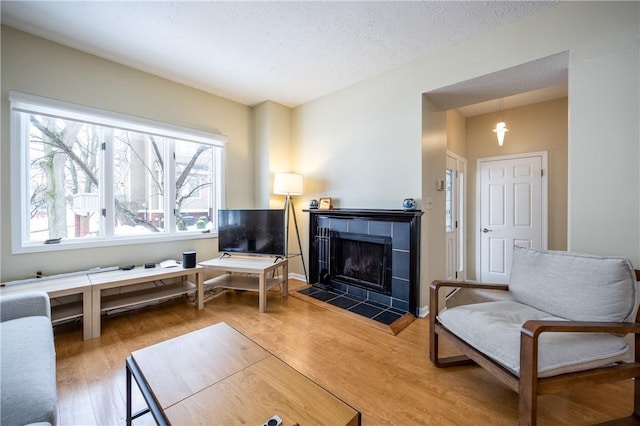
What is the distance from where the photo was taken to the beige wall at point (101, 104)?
223cm

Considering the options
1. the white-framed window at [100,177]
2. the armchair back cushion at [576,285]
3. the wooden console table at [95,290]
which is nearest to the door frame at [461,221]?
the armchair back cushion at [576,285]

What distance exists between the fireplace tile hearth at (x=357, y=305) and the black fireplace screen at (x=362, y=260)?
0.56 ft

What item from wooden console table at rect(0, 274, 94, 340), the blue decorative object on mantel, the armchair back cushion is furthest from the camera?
the blue decorative object on mantel

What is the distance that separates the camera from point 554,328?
1.21 m

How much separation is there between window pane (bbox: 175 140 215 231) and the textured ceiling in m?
0.92

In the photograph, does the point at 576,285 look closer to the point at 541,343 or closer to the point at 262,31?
the point at 541,343

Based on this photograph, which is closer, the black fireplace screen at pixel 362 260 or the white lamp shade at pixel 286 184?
the black fireplace screen at pixel 362 260

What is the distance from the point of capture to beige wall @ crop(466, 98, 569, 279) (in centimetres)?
346

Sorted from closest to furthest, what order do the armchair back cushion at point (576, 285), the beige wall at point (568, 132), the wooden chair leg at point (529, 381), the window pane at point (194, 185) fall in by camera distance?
the wooden chair leg at point (529, 381)
the armchair back cushion at point (576, 285)
the beige wall at point (568, 132)
the window pane at point (194, 185)

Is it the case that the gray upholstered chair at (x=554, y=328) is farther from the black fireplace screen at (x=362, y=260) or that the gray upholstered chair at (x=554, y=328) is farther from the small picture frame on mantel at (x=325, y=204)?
the small picture frame on mantel at (x=325, y=204)

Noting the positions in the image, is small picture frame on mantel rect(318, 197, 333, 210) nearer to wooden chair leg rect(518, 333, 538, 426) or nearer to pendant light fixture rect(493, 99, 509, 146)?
pendant light fixture rect(493, 99, 509, 146)

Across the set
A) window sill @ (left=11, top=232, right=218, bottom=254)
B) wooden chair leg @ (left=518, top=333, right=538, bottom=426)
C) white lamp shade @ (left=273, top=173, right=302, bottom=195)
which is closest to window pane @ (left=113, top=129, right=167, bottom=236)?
window sill @ (left=11, top=232, right=218, bottom=254)

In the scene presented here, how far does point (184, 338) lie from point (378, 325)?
1675mm

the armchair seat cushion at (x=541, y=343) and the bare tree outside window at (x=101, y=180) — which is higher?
the bare tree outside window at (x=101, y=180)
